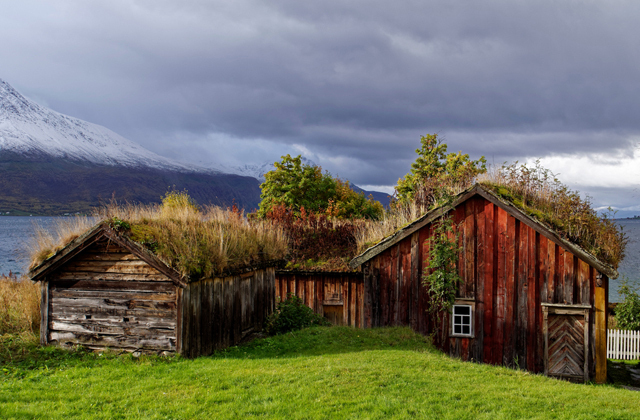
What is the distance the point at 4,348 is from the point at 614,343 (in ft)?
91.0

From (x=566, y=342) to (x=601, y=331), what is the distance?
3.77ft

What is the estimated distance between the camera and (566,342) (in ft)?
48.2

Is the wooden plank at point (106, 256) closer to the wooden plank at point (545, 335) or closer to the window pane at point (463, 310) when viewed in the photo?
the window pane at point (463, 310)

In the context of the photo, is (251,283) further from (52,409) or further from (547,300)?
(547,300)

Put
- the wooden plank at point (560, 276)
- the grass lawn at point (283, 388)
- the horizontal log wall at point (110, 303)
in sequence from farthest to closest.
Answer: the wooden plank at point (560, 276) → the horizontal log wall at point (110, 303) → the grass lawn at point (283, 388)

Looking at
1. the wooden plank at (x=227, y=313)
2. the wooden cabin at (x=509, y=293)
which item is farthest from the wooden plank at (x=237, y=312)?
the wooden cabin at (x=509, y=293)

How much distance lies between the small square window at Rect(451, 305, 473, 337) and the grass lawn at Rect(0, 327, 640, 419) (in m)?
4.24

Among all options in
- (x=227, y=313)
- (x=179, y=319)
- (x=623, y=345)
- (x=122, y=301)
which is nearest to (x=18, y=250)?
(x=122, y=301)

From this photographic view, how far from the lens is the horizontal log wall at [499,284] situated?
1449 cm

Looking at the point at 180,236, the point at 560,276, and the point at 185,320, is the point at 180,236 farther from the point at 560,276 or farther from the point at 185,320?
the point at 560,276

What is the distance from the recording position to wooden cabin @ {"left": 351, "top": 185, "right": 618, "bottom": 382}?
47.1 feet

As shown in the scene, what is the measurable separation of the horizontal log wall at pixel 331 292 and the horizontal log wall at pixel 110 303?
31.0 ft

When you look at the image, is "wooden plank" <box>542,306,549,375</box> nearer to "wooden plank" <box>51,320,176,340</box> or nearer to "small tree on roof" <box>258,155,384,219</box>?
"wooden plank" <box>51,320,176,340</box>

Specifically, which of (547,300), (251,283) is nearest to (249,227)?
(251,283)
